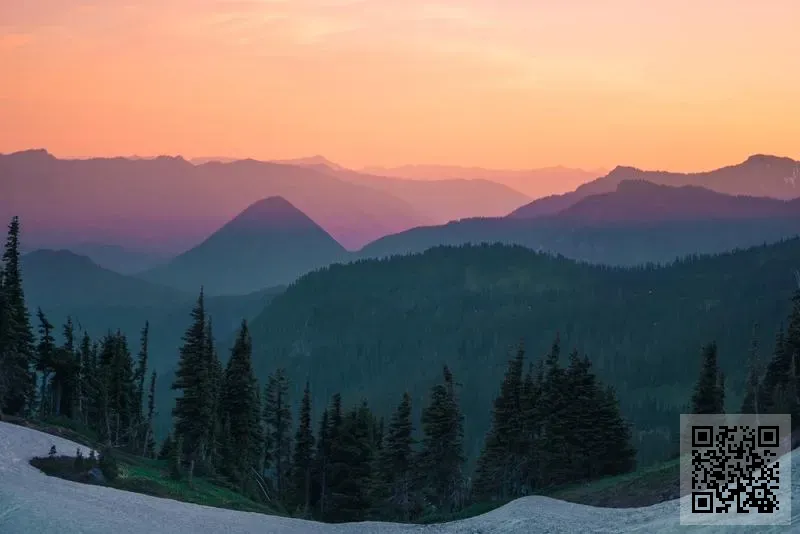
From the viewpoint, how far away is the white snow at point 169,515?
3969 centimetres

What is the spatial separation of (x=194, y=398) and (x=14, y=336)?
1727cm

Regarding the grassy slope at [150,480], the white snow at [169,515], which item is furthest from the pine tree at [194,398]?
the white snow at [169,515]

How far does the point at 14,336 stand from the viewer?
244ft

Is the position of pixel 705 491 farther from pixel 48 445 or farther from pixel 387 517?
pixel 48 445

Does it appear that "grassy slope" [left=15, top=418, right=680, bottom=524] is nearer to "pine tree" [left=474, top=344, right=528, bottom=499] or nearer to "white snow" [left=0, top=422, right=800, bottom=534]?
"white snow" [left=0, top=422, right=800, bottom=534]

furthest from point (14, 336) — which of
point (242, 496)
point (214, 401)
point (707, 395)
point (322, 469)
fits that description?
point (707, 395)

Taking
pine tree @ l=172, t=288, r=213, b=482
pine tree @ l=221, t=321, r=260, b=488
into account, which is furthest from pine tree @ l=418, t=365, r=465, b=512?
pine tree @ l=172, t=288, r=213, b=482

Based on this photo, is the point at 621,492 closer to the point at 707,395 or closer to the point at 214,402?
the point at 707,395

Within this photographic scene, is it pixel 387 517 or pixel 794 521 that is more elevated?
pixel 794 521

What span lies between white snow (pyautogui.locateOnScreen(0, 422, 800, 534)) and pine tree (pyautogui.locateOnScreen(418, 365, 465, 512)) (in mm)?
17111

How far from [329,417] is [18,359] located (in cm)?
2917

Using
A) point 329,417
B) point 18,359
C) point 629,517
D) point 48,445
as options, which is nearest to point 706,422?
point 629,517

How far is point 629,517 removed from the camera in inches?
1850

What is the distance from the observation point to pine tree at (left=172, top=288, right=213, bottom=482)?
70.3m
